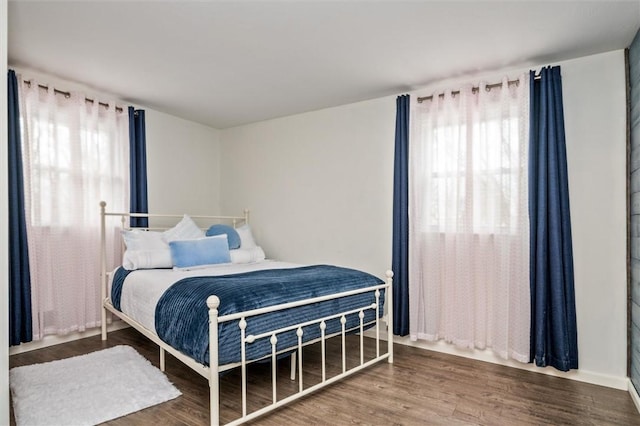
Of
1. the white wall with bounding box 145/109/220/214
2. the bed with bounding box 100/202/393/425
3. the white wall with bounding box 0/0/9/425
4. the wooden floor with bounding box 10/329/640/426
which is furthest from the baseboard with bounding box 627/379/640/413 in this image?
the white wall with bounding box 145/109/220/214

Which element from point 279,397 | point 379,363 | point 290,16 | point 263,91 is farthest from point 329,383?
point 263,91

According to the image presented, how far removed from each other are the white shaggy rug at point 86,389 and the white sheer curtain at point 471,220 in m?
2.23

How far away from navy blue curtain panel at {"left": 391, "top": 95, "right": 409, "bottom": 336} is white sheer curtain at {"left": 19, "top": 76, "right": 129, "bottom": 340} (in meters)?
2.72

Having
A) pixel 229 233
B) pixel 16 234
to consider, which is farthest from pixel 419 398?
pixel 16 234

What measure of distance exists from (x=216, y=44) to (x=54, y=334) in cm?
289

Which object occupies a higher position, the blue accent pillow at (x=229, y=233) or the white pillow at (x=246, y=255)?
the blue accent pillow at (x=229, y=233)

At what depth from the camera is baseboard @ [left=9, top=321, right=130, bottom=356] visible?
317 centimetres

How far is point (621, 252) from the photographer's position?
8.75 ft

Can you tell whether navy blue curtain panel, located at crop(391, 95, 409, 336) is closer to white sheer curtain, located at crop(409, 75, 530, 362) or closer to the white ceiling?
white sheer curtain, located at crop(409, 75, 530, 362)

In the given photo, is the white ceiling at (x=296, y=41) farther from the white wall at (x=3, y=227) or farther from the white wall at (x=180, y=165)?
the white wall at (x=3, y=227)

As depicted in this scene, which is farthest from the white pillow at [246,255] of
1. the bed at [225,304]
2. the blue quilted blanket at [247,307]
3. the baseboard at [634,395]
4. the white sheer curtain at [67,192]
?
the baseboard at [634,395]

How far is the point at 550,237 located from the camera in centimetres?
278

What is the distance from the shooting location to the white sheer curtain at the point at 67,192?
3.16 metres

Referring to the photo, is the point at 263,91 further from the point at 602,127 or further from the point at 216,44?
the point at 602,127
